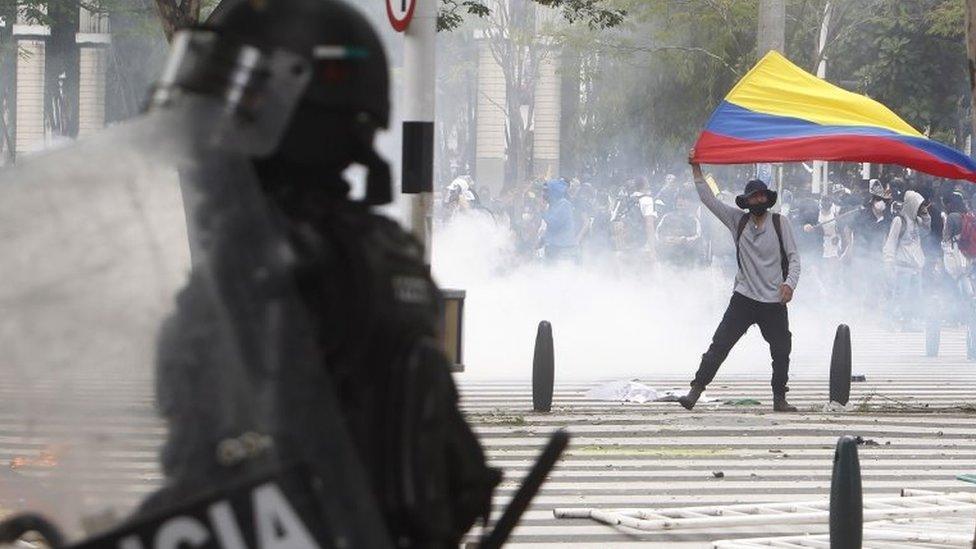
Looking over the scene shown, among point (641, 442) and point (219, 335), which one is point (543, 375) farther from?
Answer: point (219, 335)

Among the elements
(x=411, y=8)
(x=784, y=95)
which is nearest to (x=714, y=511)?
(x=411, y=8)

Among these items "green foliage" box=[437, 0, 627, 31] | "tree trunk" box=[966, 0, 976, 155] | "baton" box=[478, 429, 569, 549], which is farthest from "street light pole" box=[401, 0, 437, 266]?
"green foliage" box=[437, 0, 627, 31]

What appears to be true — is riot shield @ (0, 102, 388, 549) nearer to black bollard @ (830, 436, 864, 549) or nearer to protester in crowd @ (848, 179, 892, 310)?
black bollard @ (830, 436, 864, 549)

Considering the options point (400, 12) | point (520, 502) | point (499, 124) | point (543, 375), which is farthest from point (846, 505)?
point (499, 124)

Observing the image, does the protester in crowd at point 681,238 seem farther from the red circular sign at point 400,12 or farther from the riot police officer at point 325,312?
the riot police officer at point 325,312

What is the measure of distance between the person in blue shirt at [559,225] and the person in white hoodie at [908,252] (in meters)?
4.32

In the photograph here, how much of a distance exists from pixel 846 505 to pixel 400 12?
11.2 ft

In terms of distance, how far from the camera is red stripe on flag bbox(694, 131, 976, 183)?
15922mm

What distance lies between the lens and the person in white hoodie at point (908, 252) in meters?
27.8

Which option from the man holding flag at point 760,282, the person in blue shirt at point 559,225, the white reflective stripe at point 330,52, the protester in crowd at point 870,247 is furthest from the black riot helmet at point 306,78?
the protester in crowd at point 870,247

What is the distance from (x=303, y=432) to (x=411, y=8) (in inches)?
286

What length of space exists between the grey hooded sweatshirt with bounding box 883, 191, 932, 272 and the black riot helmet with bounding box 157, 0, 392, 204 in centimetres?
2519

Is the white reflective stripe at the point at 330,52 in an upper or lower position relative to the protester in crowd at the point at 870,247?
upper

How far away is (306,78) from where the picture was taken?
9.99ft
